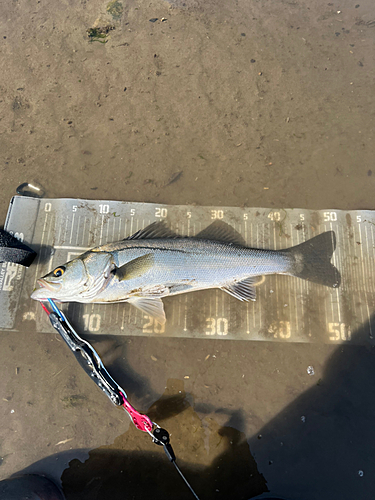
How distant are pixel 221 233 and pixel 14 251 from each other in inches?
140

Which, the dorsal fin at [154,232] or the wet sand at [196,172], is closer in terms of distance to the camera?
the wet sand at [196,172]

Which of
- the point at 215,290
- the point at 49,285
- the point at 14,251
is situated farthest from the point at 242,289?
the point at 14,251

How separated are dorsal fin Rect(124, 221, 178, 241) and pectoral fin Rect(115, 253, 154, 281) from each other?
46 cm

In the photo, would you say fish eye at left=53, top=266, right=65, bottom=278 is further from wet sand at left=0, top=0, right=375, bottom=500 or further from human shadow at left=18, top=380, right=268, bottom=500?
human shadow at left=18, top=380, right=268, bottom=500

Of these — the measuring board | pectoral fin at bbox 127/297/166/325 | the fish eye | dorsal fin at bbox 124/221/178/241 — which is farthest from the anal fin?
the fish eye

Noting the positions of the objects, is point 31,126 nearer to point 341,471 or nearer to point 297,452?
point 297,452

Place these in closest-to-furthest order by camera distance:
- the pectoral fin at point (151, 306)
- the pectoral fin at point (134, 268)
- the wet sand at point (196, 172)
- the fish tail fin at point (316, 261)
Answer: the wet sand at point (196, 172) → the pectoral fin at point (134, 268) → the pectoral fin at point (151, 306) → the fish tail fin at point (316, 261)

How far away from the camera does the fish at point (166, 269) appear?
13.0 feet

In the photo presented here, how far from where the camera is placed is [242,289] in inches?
168

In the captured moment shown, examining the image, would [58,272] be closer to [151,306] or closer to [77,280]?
[77,280]

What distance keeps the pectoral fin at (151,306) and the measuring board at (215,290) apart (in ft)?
0.74

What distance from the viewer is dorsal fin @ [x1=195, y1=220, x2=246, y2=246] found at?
4.51 m

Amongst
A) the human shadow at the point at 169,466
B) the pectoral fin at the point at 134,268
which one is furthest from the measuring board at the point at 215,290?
the human shadow at the point at 169,466

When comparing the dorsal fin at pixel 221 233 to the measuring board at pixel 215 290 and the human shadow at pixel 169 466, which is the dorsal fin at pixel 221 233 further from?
the human shadow at pixel 169 466
